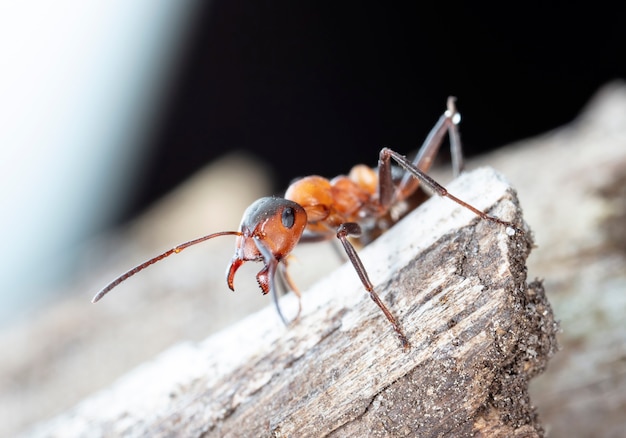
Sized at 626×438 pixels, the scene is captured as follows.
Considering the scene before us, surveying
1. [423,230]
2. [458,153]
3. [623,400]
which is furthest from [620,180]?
[423,230]

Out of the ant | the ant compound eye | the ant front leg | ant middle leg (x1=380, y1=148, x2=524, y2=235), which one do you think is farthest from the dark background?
the ant front leg

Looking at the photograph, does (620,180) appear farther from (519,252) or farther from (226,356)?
(226,356)

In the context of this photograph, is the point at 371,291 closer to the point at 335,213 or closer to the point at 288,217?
the point at 288,217

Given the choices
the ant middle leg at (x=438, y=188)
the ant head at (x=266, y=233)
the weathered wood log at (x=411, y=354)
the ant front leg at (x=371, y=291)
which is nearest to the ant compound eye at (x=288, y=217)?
the ant head at (x=266, y=233)

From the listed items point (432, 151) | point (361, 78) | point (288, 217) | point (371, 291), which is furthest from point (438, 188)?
point (361, 78)

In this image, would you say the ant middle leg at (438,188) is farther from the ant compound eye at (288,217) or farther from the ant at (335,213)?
the ant compound eye at (288,217)

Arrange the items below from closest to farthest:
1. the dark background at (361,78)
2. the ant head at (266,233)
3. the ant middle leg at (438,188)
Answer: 1. the ant middle leg at (438,188)
2. the ant head at (266,233)
3. the dark background at (361,78)
